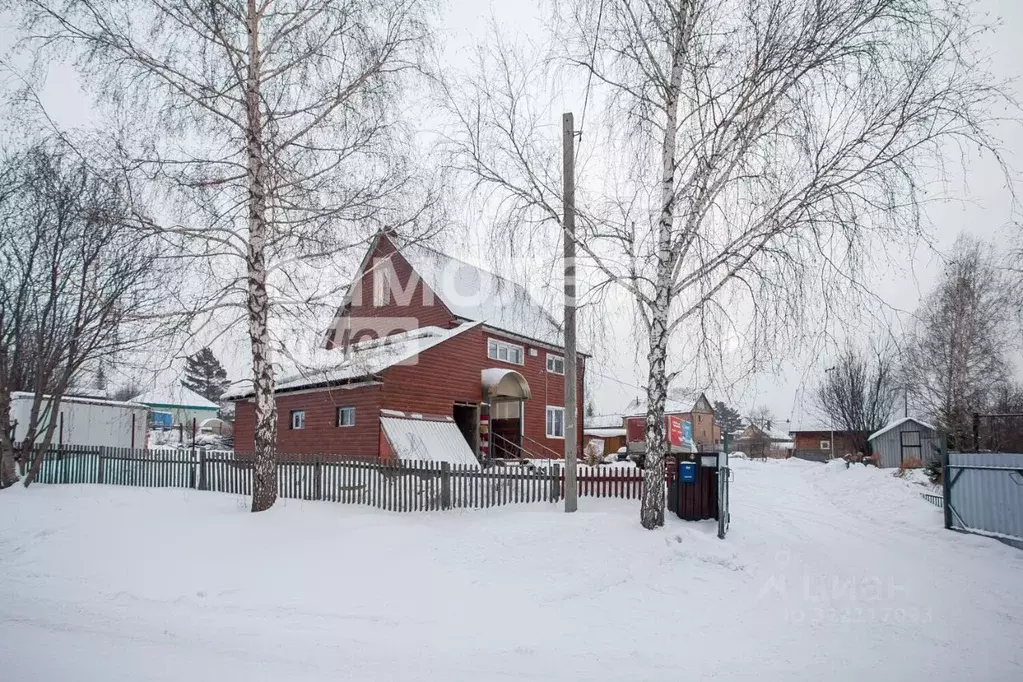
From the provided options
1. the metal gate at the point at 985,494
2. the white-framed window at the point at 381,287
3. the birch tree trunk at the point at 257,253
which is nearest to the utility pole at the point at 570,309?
the birch tree trunk at the point at 257,253

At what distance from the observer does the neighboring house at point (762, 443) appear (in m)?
73.8

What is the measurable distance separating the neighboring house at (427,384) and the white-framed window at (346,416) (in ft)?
0.11

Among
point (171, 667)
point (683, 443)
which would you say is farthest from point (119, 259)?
point (683, 443)

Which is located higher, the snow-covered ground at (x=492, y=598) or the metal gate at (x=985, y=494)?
the metal gate at (x=985, y=494)

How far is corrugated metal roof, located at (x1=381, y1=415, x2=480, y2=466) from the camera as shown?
20125 mm

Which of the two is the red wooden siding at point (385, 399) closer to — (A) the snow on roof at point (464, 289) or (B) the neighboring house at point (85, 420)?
(A) the snow on roof at point (464, 289)

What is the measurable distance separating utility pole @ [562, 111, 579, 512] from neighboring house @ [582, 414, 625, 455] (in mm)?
46215

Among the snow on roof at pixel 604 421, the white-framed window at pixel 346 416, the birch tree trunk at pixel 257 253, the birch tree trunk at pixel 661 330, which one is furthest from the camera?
the snow on roof at pixel 604 421

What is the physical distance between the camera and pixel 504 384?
24812 millimetres

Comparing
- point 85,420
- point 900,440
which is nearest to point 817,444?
point 900,440

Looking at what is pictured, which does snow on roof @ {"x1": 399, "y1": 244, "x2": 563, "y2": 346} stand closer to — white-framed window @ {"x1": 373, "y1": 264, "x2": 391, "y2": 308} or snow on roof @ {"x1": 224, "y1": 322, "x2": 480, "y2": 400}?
snow on roof @ {"x1": 224, "y1": 322, "x2": 480, "y2": 400}

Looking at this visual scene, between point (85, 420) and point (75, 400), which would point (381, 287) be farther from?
point (85, 420)

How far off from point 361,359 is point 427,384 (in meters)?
10.3

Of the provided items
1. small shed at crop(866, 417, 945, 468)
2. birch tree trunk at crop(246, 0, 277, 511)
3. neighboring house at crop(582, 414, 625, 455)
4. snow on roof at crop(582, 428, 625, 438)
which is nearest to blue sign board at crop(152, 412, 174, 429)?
neighboring house at crop(582, 414, 625, 455)
